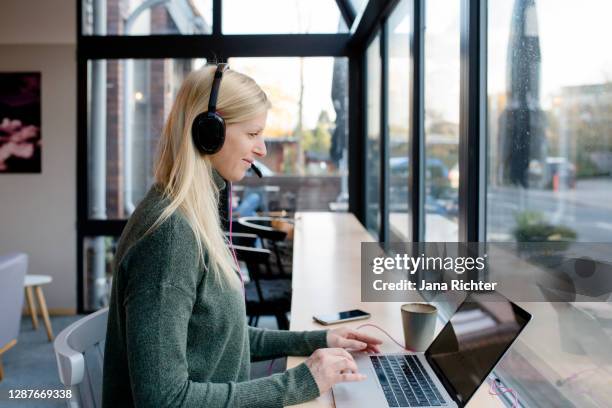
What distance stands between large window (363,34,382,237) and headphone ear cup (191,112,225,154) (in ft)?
9.16

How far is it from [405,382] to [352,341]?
0.69 feet

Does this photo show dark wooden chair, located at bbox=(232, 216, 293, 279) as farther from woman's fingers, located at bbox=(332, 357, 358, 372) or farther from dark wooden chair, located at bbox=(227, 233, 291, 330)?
woman's fingers, located at bbox=(332, 357, 358, 372)

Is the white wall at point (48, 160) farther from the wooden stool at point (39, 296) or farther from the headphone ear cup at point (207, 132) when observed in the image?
the headphone ear cup at point (207, 132)

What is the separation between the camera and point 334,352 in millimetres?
1235

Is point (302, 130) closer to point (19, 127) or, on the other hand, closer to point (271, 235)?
point (271, 235)

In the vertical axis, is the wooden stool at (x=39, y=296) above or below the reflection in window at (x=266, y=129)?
below

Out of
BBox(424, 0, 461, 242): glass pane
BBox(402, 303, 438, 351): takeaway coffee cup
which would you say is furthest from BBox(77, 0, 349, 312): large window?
BBox(402, 303, 438, 351): takeaway coffee cup

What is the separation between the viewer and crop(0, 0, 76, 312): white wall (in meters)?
4.96

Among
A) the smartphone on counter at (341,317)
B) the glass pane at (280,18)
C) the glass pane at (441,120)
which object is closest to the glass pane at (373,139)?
the glass pane at (280,18)

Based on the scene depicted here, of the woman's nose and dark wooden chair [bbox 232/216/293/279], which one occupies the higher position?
the woman's nose

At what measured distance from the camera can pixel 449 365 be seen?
1.25 metres

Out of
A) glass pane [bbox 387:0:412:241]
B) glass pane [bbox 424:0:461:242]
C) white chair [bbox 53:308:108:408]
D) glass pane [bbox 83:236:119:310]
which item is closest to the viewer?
white chair [bbox 53:308:108:408]

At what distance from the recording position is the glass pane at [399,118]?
10.00 feet

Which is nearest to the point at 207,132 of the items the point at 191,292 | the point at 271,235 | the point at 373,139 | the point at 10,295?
the point at 191,292
